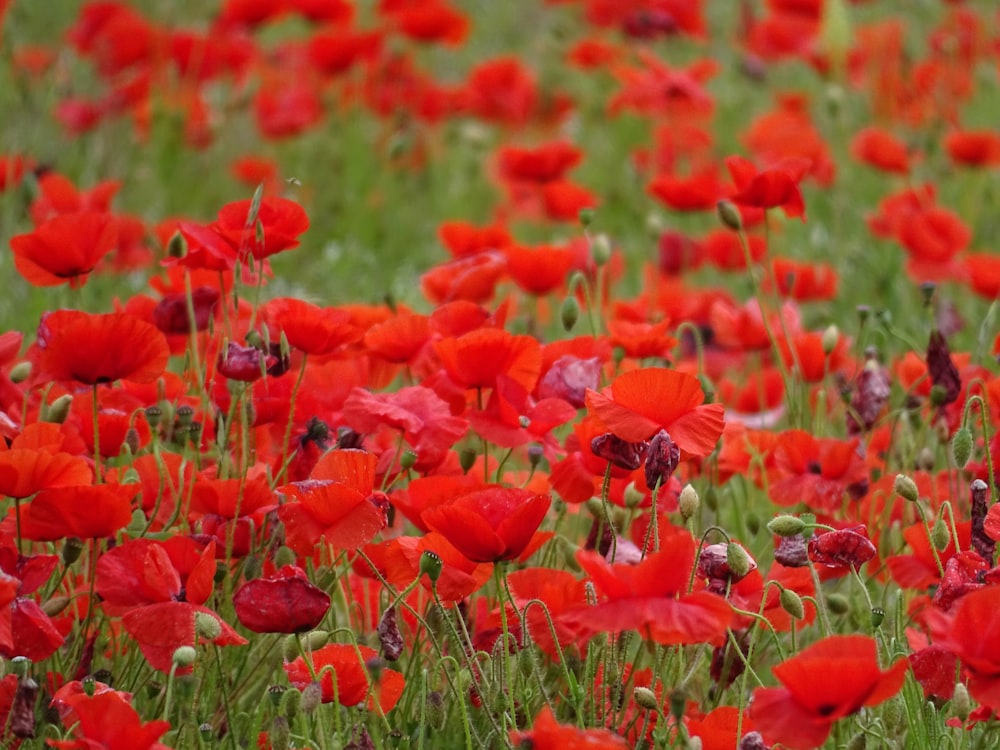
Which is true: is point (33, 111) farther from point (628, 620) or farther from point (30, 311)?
point (628, 620)

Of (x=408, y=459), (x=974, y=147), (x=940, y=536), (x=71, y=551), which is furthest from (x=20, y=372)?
(x=974, y=147)

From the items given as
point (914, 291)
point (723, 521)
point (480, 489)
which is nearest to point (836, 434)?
point (723, 521)

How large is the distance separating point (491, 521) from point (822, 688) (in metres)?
0.42

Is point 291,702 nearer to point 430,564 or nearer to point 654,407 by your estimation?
point 430,564

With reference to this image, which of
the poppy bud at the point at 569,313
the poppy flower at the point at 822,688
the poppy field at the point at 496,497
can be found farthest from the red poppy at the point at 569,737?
the poppy bud at the point at 569,313

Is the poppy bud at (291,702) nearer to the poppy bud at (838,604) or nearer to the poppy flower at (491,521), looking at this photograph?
the poppy flower at (491,521)

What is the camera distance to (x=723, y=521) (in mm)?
2521

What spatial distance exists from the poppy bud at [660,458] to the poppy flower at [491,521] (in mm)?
132

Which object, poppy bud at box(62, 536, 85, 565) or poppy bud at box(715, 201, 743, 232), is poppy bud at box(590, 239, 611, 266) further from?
poppy bud at box(62, 536, 85, 565)

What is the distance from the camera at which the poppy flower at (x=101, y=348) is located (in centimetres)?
180

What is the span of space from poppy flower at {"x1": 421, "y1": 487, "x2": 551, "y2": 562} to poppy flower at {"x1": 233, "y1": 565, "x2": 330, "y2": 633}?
14cm

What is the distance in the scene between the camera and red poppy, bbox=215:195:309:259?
1.94 m

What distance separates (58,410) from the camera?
187 centimetres

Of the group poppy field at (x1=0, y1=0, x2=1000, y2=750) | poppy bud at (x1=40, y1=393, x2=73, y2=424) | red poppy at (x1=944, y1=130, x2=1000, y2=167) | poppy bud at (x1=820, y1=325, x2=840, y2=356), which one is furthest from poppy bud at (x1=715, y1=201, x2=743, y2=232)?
red poppy at (x1=944, y1=130, x2=1000, y2=167)
